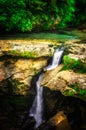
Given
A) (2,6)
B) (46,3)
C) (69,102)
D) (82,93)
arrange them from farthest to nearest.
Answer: (46,3) → (2,6) → (69,102) → (82,93)

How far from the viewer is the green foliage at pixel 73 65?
8391 millimetres

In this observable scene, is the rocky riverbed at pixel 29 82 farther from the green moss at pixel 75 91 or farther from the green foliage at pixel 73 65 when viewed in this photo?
the green moss at pixel 75 91

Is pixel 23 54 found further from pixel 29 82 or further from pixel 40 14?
pixel 40 14

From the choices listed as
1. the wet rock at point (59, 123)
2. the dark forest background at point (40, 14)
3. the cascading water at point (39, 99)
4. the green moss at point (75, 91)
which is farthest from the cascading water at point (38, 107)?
the dark forest background at point (40, 14)

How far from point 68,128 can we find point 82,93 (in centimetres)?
121

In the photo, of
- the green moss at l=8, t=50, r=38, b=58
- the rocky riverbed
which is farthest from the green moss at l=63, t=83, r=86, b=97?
the green moss at l=8, t=50, r=38, b=58

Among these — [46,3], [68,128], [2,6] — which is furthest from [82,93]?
[46,3]

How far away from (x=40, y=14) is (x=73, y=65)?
207 inches

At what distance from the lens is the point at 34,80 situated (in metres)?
9.31

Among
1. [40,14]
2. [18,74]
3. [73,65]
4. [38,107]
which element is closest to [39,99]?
[38,107]

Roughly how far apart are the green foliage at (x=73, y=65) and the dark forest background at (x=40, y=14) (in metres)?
3.92

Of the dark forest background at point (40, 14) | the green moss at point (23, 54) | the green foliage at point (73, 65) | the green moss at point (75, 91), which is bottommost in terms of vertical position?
the green moss at point (75, 91)

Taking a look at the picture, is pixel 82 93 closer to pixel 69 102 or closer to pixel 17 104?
pixel 69 102

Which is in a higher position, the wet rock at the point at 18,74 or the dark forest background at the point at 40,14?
the dark forest background at the point at 40,14
